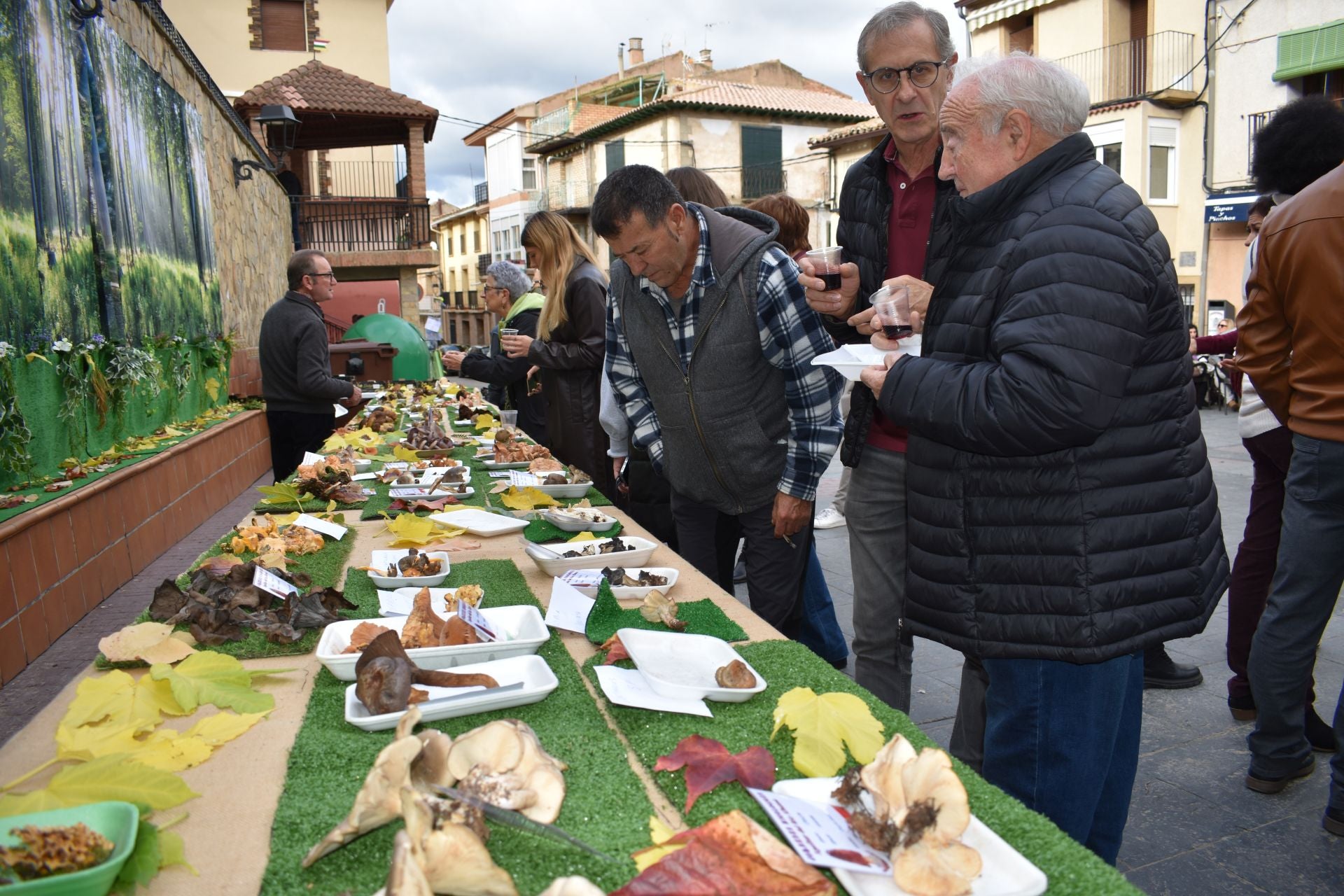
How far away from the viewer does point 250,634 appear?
1.98m

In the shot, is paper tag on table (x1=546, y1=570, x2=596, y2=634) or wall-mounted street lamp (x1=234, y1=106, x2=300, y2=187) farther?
wall-mounted street lamp (x1=234, y1=106, x2=300, y2=187)

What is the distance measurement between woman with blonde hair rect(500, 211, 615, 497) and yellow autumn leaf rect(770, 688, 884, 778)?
3116 millimetres

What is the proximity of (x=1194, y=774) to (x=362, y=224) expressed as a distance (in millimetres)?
19338

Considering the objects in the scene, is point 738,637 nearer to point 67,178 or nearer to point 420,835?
point 420,835

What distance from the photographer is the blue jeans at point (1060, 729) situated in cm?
184

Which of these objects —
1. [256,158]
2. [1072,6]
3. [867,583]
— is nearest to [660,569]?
[867,583]

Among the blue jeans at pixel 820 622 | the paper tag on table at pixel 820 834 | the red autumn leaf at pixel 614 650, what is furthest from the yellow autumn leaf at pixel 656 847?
the blue jeans at pixel 820 622

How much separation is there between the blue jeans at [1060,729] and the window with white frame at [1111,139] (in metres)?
21.6

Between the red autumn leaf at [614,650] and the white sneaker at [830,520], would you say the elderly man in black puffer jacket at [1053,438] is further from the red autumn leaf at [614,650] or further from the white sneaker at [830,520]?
the white sneaker at [830,520]

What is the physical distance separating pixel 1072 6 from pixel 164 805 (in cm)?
2463

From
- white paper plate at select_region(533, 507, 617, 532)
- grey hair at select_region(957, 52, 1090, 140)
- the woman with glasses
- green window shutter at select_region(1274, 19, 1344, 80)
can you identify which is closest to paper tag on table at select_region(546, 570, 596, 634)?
white paper plate at select_region(533, 507, 617, 532)

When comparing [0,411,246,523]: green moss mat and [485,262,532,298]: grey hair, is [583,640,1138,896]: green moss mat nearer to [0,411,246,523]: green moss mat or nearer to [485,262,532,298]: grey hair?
[0,411,246,523]: green moss mat

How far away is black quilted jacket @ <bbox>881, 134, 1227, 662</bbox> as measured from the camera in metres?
1.62

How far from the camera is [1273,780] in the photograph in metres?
2.77
